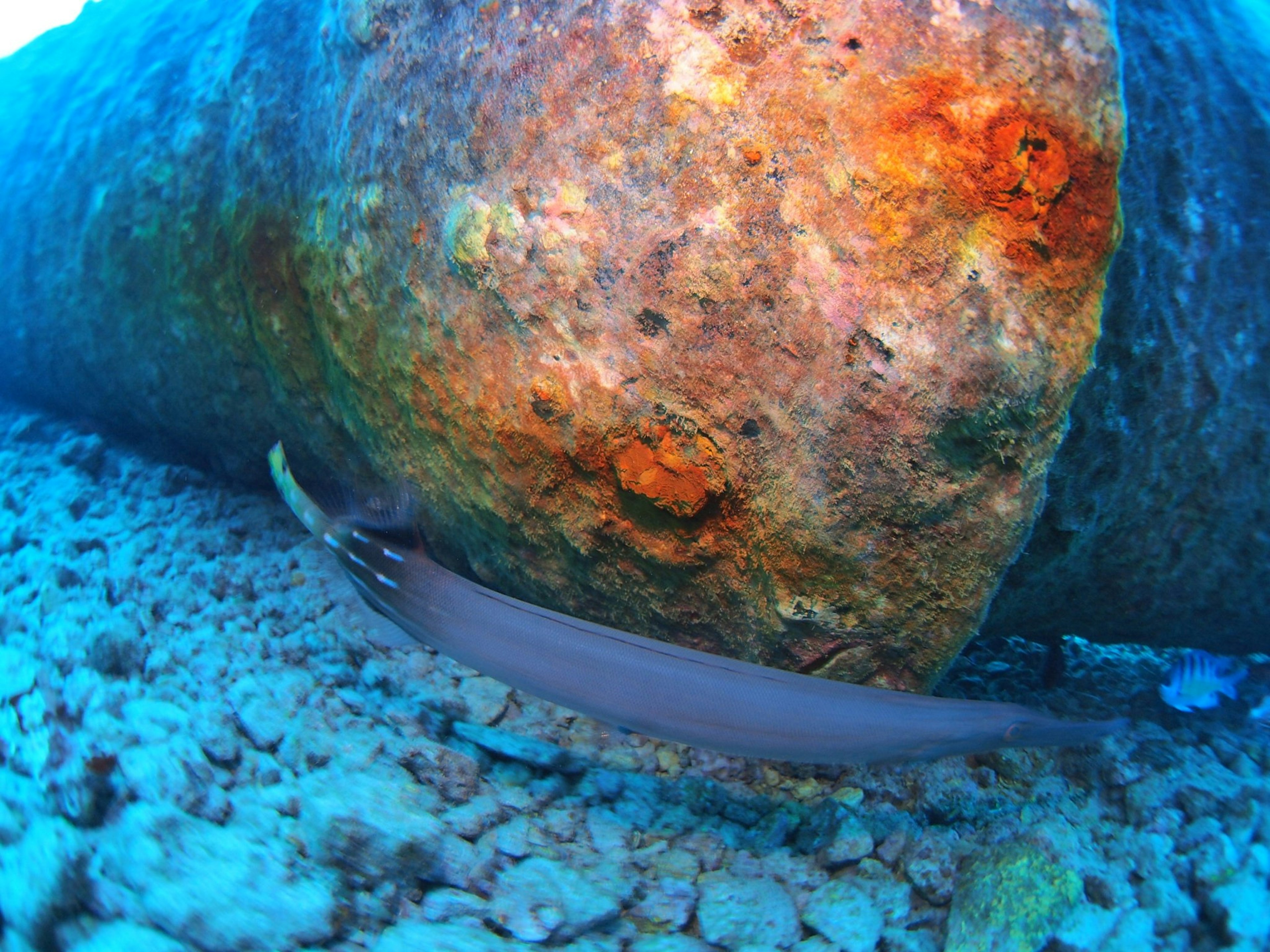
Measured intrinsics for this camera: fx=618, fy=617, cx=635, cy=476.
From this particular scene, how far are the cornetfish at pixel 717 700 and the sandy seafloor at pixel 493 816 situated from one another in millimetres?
405

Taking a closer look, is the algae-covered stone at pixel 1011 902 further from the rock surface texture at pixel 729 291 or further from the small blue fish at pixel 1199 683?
the small blue fish at pixel 1199 683

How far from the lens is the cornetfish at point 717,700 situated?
1.92 meters

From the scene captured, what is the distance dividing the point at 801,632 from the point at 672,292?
114cm

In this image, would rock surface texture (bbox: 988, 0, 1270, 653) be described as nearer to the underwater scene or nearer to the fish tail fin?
the underwater scene

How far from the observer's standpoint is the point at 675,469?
6.17 ft

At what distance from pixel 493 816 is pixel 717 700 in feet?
2.88

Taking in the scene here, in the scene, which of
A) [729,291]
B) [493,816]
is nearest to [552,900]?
[493,816]

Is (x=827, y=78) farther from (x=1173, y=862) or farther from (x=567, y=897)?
(x=1173, y=862)

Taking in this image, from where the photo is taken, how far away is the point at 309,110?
9.07 ft

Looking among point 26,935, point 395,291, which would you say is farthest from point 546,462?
point 26,935

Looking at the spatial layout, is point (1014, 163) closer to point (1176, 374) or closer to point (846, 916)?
point (1176, 374)

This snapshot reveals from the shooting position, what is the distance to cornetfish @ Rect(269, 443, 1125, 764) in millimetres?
1916

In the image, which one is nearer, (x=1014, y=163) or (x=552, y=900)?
(x=1014, y=163)

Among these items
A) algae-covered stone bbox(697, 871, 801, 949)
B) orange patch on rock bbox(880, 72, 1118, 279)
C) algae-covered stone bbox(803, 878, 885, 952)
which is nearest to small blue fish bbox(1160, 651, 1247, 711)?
algae-covered stone bbox(803, 878, 885, 952)
